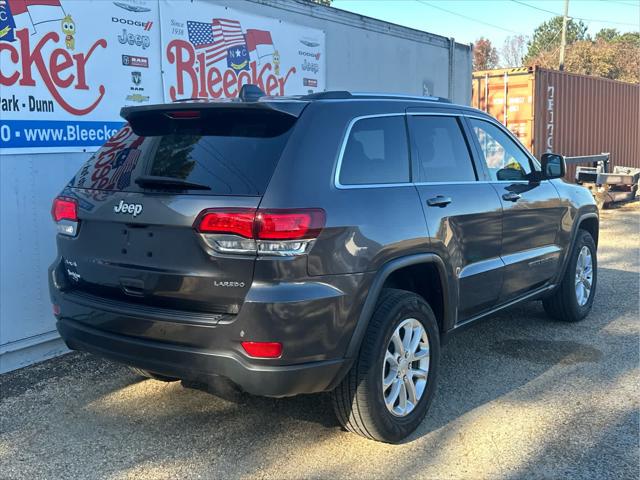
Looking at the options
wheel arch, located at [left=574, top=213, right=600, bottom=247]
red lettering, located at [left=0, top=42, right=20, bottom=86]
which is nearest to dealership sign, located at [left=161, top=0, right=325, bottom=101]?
red lettering, located at [left=0, top=42, right=20, bottom=86]

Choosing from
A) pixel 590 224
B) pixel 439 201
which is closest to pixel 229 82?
pixel 439 201

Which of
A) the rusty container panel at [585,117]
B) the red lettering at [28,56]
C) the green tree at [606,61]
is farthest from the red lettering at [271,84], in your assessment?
the green tree at [606,61]

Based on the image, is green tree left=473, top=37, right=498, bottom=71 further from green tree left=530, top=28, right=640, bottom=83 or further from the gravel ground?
the gravel ground

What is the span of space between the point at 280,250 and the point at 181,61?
347 cm

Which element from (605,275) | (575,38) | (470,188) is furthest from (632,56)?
(470,188)

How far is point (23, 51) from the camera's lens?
464 centimetres

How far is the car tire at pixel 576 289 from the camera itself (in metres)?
5.58

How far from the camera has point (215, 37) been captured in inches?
238

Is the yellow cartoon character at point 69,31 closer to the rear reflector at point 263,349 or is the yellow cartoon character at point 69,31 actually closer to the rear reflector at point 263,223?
the rear reflector at point 263,223

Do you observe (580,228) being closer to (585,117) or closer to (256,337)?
(256,337)

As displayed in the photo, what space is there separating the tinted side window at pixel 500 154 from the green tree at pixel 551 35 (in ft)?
199

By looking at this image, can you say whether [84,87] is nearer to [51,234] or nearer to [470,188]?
[51,234]

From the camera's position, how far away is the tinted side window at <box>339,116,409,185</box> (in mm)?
3389

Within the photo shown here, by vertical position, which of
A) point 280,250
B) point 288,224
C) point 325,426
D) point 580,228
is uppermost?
point 288,224
